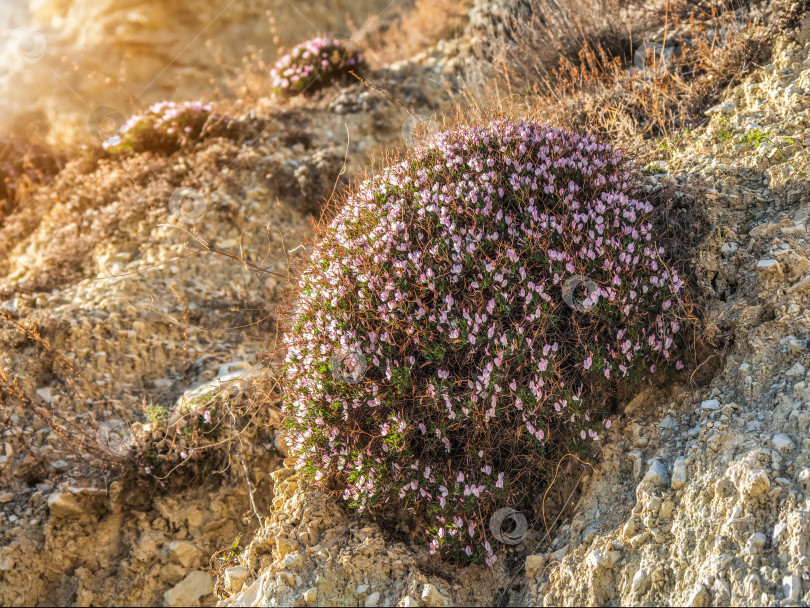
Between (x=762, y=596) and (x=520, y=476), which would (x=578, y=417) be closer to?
(x=520, y=476)

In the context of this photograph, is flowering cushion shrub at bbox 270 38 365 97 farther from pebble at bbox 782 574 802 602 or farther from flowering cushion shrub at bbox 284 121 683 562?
pebble at bbox 782 574 802 602

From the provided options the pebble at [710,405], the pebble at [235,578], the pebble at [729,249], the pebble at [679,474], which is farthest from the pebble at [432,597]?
the pebble at [729,249]

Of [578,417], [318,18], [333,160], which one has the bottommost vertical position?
[578,417]

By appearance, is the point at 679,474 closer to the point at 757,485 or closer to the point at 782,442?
the point at 757,485

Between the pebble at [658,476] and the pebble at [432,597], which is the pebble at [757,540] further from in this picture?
the pebble at [432,597]

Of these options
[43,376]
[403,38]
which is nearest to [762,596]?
[43,376]

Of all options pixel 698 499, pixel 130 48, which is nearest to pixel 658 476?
pixel 698 499
